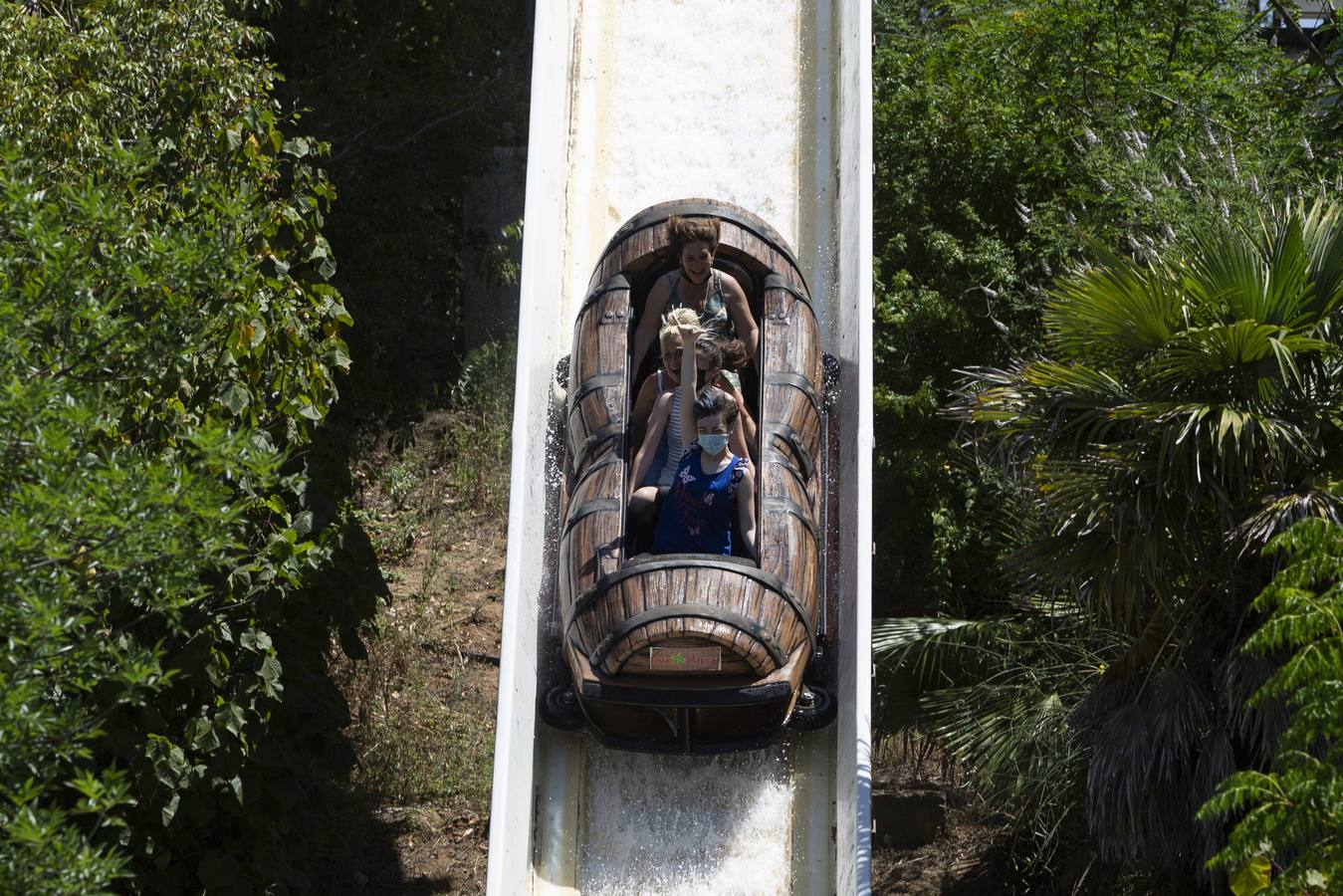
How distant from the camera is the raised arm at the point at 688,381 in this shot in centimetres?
668

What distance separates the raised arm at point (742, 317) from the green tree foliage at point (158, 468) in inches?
68.3

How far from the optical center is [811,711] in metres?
6.62

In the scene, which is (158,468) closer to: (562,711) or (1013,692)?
(562,711)

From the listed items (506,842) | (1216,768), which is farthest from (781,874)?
(1216,768)

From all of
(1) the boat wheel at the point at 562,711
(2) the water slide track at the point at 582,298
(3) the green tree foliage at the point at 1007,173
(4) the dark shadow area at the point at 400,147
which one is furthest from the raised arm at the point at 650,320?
(4) the dark shadow area at the point at 400,147

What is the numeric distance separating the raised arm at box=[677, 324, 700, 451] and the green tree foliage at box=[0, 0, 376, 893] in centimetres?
157

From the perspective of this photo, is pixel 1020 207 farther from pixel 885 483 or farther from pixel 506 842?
pixel 506 842

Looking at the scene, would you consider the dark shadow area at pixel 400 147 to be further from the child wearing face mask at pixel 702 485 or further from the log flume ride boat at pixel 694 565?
the child wearing face mask at pixel 702 485

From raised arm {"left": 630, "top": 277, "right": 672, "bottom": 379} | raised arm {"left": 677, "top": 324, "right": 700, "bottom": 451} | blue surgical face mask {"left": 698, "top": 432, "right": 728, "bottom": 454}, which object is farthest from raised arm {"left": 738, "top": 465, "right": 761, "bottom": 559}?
raised arm {"left": 630, "top": 277, "right": 672, "bottom": 379}

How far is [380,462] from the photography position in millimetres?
12555

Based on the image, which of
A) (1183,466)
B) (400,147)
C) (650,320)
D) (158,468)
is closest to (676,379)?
(650,320)

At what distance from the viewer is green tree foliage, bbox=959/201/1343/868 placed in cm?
609

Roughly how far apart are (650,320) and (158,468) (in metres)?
3.49

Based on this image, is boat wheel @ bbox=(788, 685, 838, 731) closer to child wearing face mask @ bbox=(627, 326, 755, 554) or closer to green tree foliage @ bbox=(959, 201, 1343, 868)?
child wearing face mask @ bbox=(627, 326, 755, 554)
